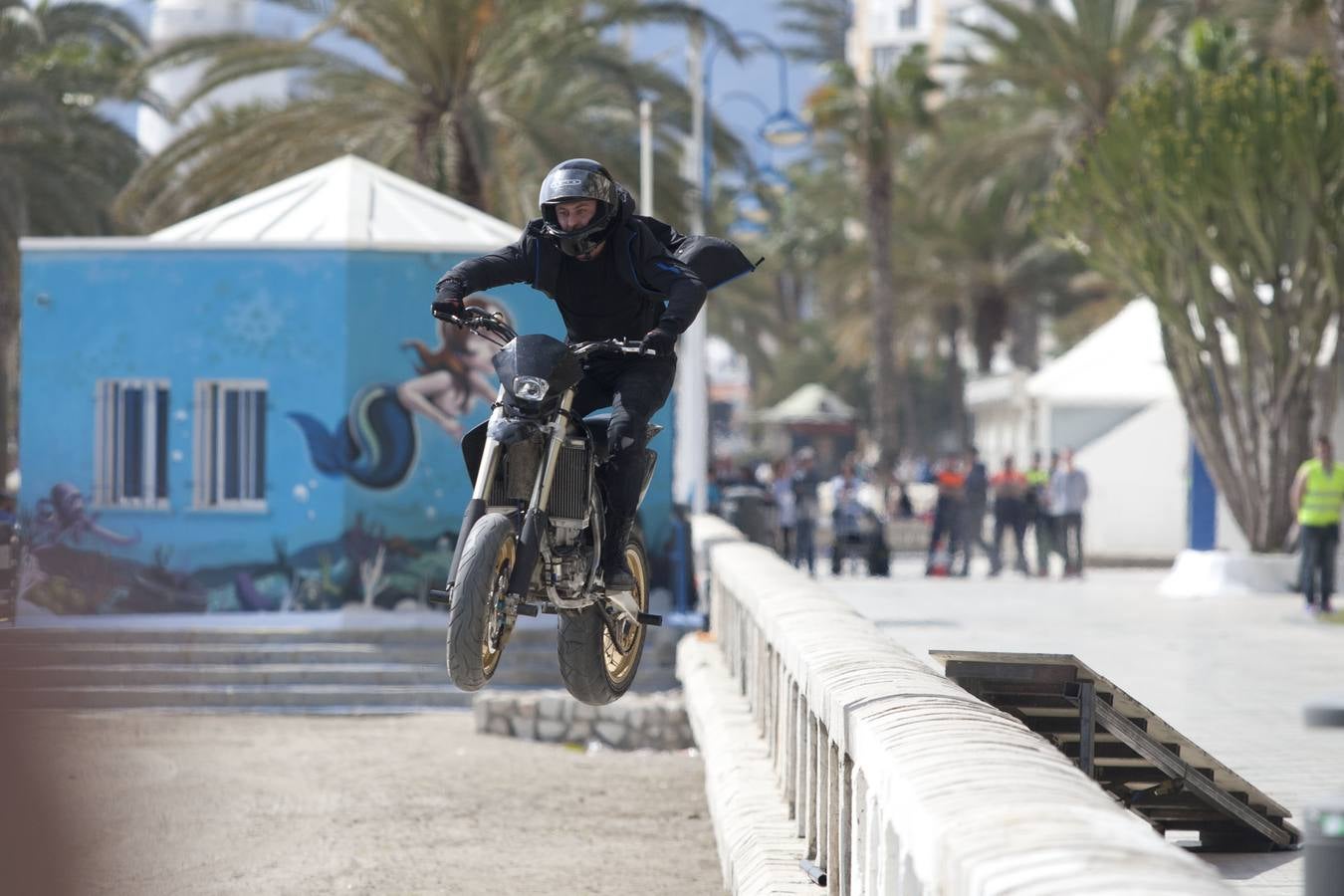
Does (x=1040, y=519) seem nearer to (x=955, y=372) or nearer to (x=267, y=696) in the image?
(x=267, y=696)

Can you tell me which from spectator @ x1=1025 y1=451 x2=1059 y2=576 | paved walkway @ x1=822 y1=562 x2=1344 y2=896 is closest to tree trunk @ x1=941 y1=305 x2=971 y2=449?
spectator @ x1=1025 y1=451 x2=1059 y2=576

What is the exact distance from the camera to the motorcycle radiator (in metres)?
6.09

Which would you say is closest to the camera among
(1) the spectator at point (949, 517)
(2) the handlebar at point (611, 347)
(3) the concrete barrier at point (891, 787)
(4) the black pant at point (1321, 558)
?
(3) the concrete barrier at point (891, 787)

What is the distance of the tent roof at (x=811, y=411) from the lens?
55969 millimetres

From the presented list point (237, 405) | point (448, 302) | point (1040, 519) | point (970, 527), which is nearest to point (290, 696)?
point (237, 405)

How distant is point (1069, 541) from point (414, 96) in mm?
10434

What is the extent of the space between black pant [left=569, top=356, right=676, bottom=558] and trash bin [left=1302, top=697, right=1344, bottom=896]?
142 inches

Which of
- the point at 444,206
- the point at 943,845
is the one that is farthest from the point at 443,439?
the point at 943,845

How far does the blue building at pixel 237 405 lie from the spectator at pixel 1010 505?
730 centimetres

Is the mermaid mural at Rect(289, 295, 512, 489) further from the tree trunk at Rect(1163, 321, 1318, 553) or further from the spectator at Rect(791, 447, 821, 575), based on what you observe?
the tree trunk at Rect(1163, 321, 1318, 553)

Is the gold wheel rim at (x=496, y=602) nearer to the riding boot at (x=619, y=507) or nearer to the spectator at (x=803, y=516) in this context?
the riding boot at (x=619, y=507)

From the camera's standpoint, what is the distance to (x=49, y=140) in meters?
30.4

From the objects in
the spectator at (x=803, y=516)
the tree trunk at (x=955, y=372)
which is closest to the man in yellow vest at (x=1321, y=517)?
the spectator at (x=803, y=516)

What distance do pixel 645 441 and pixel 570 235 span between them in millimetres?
822
